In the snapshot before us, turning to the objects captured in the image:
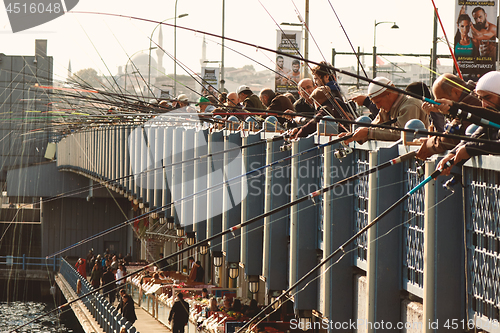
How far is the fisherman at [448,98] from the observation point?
4746 mm

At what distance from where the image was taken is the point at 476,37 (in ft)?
65.7

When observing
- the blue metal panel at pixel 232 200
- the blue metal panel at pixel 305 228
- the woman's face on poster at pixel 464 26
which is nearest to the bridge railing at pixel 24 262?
the woman's face on poster at pixel 464 26

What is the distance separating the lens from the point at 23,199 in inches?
1891

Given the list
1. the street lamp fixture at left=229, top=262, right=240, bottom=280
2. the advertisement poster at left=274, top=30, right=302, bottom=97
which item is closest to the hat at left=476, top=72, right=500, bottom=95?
the street lamp fixture at left=229, top=262, right=240, bottom=280

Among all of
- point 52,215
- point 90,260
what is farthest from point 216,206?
point 52,215

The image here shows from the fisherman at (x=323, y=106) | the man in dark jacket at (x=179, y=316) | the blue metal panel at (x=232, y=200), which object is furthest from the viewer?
the man in dark jacket at (x=179, y=316)

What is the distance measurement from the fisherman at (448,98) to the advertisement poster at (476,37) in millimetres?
15309

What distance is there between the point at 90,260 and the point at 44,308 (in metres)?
3.40

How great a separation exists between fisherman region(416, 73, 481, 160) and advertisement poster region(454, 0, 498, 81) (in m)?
15.3

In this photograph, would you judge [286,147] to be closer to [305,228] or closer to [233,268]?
[305,228]

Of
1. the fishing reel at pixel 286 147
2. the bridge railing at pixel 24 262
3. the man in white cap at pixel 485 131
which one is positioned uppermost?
the man in white cap at pixel 485 131

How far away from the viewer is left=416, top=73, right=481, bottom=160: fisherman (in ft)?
15.6

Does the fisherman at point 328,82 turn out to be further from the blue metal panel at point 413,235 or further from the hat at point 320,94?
the blue metal panel at point 413,235

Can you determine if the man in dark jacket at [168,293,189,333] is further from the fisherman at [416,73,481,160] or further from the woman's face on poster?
the fisherman at [416,73,481,160]
